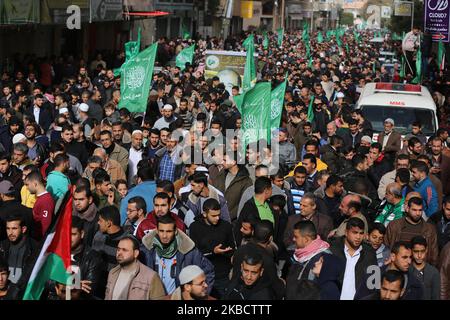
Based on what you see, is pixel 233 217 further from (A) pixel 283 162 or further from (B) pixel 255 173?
(A) pixel 283 162

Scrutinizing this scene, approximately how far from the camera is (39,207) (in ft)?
32.0

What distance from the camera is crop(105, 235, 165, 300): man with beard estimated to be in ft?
24.5

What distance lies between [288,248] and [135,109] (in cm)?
862

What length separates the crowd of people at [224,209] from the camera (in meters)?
7.69

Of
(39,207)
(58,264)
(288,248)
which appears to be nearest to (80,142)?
(39,207)

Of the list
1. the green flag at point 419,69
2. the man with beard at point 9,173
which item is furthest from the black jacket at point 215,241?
the green flag at point 419,69

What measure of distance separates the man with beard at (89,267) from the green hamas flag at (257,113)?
5.68 m

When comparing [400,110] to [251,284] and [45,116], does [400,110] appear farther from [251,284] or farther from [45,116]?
[251,284]

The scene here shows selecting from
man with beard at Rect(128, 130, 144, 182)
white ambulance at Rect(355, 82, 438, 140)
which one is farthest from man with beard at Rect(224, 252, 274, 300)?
white ambulance at Rect(355, 82, 438, 140)

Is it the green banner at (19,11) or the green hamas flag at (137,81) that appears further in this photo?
the green banner at (19,11)

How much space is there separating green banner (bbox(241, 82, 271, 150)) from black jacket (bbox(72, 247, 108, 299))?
5779 mm

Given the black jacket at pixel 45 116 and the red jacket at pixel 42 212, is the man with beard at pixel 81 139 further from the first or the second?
the red jacket at pixel 42 212

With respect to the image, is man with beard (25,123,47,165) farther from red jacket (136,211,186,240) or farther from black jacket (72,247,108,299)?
black jacket (72,247,108,299)

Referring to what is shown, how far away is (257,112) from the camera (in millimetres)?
13875
